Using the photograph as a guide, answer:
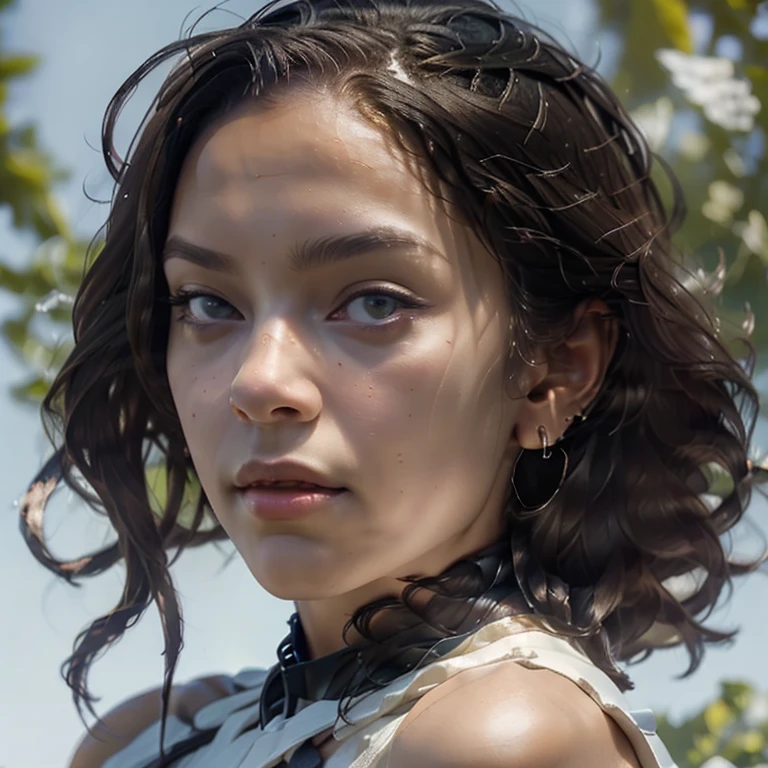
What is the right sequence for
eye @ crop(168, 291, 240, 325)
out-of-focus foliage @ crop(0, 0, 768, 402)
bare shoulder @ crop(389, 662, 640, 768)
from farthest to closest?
out-of-focus foliage @ crop(0, 0, 768, 402), eye @ crop(168, 291, 240, 325), bare shoulder @ crop(389, 662, 640, 768)

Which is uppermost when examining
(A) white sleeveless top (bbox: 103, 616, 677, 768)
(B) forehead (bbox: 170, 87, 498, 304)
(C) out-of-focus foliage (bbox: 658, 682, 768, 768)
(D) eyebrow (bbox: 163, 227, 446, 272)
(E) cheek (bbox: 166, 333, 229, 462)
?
(B) forehead (bbox: 170, 87, 498, 304)

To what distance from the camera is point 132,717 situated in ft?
4.77

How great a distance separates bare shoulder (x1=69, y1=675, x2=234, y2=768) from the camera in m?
1.44

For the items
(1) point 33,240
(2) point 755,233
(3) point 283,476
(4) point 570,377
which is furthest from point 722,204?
(1) point 33,240

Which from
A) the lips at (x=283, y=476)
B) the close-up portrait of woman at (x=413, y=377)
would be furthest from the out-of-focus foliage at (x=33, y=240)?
the lips at (x=283, y=476)

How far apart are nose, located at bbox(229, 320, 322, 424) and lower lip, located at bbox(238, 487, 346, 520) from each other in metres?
0.06

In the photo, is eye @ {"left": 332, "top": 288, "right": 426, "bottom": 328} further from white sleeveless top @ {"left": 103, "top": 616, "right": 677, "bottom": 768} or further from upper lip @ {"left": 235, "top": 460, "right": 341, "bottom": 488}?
white sleeveless top @ {"left": 103, "top": 616, "right": 677, "bottom": 768}

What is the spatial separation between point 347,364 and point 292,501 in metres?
0.12

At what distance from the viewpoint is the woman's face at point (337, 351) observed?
3.27 ft

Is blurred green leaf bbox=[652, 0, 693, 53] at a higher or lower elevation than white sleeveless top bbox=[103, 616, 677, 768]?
higher

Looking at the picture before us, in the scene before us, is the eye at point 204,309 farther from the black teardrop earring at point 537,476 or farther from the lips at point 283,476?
the black teardrop earring at point 537,476

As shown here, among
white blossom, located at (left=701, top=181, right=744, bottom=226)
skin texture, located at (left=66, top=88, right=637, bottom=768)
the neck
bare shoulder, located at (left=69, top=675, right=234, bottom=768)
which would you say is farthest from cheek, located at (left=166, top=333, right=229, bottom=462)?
white blossom, located at (left=701, top=181, right=744, bottom=226)

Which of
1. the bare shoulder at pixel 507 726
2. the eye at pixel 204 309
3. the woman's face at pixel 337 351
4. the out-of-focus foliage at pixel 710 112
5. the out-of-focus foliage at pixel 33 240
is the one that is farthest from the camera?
the out-of-focus foliage at pixel 33 240

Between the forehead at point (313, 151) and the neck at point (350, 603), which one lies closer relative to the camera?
the forehead at point (313, 151)
